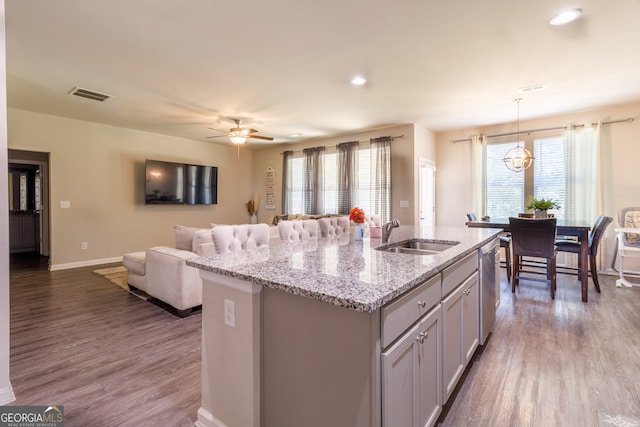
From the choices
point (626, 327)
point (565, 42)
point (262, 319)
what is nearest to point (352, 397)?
point (262, 319)

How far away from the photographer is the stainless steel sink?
7.71 ft

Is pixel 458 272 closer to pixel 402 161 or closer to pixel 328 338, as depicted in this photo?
pixel 328 338

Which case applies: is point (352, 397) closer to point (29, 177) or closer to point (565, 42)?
point (565, 42)

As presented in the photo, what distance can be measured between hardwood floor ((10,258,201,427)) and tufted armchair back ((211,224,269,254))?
2.93 ft

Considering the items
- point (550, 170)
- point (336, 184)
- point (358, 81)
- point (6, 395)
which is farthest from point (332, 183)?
point (6, 395)

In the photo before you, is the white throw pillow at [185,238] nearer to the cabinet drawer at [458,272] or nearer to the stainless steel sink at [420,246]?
the stainless steel sink at [420,246]

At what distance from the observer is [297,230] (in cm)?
283

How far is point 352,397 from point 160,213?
676cm

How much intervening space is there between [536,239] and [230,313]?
12.8ft

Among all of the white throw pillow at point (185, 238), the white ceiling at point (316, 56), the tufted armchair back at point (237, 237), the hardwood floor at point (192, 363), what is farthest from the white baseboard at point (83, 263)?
the tufted armchair back at point (237, 237)

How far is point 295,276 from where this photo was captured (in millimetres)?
1340

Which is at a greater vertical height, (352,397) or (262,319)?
(262,319)

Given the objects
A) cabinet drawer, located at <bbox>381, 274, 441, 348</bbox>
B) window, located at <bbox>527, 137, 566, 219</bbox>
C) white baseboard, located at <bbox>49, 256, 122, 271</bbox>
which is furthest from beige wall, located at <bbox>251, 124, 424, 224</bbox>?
white baseboard, located at <bbox>49, 256, 122, 271</bbox>

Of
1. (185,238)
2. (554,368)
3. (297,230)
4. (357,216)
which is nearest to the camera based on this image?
(554,368)
